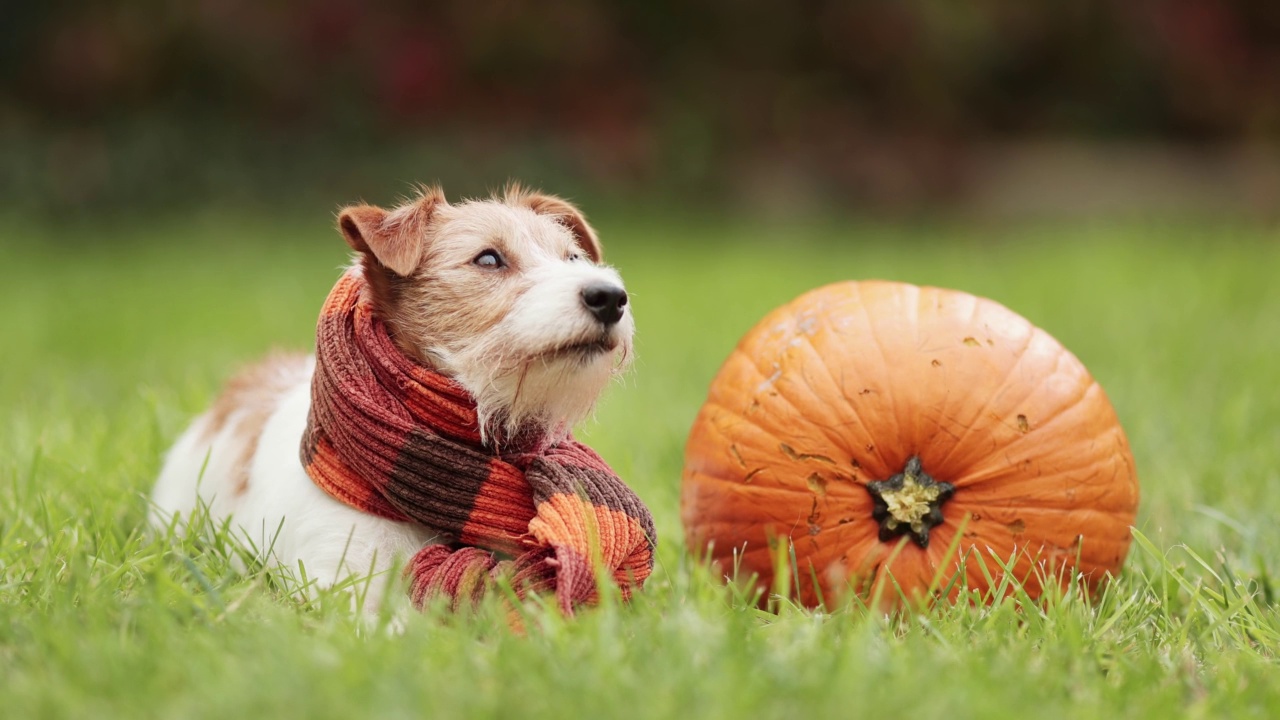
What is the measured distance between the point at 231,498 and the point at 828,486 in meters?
1.56

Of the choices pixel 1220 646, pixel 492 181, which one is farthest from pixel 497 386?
pixel 492 181

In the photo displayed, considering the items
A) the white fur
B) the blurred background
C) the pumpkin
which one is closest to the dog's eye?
the white fur

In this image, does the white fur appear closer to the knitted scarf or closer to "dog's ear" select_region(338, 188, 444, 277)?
the knitted scarf

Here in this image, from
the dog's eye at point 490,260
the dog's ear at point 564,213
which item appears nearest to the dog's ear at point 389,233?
the dog's eye at point 490,260

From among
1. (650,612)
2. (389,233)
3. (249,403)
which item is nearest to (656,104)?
(249,403)

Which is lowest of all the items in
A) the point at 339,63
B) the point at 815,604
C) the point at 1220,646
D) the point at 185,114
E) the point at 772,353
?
the point at 815,604

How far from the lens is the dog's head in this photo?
98.3 inches

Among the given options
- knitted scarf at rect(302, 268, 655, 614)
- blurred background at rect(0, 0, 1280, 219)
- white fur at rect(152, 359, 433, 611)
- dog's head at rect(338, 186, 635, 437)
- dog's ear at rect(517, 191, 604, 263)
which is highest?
blurred background at rect(0, 0, 1280, 219)

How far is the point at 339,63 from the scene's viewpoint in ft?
47.7

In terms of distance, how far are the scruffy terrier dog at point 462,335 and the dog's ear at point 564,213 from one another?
7cm

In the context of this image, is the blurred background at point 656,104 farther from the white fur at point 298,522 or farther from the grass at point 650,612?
the white fur at point 298,522

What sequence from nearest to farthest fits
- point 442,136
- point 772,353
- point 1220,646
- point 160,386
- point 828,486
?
point 1220,646, point 828,486, point 772,353, point 160,386, point 442,136

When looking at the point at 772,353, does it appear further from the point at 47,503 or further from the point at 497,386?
the point at 47,503

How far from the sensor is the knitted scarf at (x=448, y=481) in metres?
2.46
